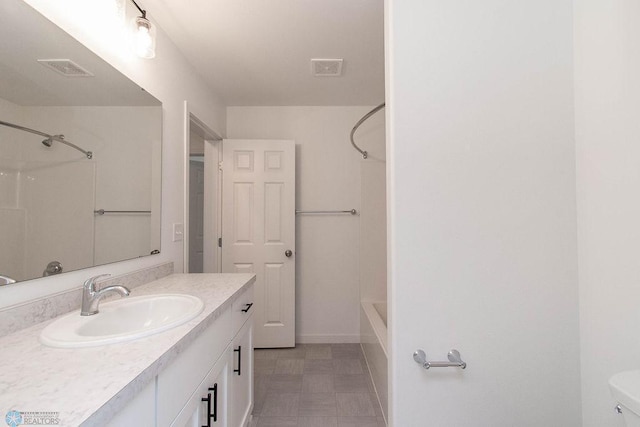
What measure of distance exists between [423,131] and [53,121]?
135 centimetres

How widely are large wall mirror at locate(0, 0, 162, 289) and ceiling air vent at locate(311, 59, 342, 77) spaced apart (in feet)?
3.89

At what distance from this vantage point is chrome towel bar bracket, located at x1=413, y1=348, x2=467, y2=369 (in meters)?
0.91

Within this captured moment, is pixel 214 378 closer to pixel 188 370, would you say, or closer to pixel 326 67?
pixel 188 370

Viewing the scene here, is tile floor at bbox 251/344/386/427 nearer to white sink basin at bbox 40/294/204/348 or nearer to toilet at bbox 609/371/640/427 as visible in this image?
white sink basin at bbox 40/294/204/348

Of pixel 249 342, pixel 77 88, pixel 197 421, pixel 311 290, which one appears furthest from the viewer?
pixel 311 290

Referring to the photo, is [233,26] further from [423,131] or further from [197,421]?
[197,421]

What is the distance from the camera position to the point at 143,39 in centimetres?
129

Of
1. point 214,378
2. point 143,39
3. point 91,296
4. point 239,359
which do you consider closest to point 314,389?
point 239,359

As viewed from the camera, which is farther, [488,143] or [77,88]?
[77,88]

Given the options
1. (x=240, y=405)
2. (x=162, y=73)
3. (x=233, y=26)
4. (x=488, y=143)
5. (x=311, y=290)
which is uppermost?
(x=233, y=26)

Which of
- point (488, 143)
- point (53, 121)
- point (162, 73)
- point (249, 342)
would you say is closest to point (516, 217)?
point (488, 143)

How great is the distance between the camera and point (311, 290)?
2.75m

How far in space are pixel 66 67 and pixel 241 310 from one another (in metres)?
1.27

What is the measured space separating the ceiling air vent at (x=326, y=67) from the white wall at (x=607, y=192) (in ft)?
4.55
